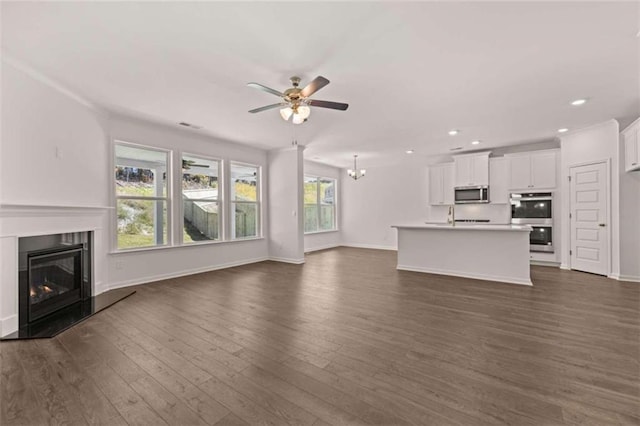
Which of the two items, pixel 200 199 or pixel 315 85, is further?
pixel 200 199

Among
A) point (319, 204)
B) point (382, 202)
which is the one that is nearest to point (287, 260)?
point (319, 204)

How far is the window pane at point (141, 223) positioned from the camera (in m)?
4.72

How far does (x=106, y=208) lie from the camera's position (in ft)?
14.0

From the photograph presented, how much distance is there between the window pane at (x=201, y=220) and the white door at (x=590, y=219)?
7.56 meters

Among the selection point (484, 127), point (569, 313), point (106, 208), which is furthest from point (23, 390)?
point (484, 127)

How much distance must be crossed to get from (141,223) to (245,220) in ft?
7.51

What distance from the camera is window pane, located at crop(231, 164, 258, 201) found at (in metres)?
6.51

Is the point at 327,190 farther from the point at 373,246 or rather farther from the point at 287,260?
the point at 287,260

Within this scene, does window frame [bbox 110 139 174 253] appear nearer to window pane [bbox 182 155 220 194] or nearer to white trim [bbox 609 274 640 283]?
window pane [bbox 182 155 220 194]

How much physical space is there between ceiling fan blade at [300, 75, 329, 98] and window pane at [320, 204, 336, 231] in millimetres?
6802

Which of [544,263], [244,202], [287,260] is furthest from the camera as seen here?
[287,260]

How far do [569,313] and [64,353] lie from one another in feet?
17.6

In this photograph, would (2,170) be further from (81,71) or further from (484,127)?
(484,127)

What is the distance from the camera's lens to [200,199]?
5.82 meters
